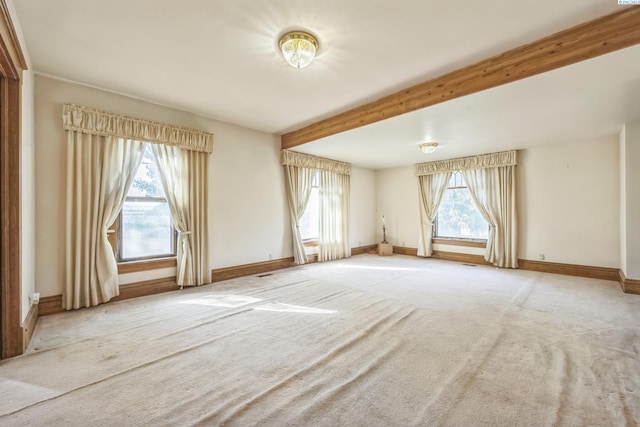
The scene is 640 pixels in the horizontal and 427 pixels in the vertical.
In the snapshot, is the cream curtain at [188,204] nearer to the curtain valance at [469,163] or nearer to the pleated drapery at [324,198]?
the pleated drapery at [324,198]

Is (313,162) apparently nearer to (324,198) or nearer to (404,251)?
(324,198)

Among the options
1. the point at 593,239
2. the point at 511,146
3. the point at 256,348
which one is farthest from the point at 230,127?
the point at 593,239

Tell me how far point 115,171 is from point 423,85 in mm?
4039

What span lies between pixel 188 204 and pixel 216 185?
59cm

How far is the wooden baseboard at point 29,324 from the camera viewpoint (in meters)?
2.29

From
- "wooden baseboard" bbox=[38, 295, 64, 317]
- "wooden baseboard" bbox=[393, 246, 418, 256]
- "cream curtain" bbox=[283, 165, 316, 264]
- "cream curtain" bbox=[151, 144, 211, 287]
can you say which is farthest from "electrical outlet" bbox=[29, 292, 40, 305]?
"wooden baseboard" bbox=[393, 246, 418, 256]

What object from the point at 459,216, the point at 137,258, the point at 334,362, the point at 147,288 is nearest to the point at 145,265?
the point at 137,258

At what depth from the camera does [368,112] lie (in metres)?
3.84

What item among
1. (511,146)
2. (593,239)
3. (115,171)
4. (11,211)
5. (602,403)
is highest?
(511,146)

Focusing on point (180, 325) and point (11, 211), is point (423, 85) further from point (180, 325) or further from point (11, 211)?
point (11, 211)

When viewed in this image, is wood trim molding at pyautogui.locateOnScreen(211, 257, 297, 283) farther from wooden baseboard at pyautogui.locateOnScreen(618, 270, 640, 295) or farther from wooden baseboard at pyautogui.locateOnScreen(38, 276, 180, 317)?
wooden baseboard at pyautogui.locateOnScreen(618, 270, 640, 295)

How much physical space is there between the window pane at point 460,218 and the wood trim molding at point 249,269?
4.01 metres

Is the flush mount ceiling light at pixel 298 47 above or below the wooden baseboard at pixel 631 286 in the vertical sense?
above

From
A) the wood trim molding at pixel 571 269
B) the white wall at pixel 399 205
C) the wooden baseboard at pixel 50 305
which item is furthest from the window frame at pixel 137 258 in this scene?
the wood trim molding at pixel 571 269
